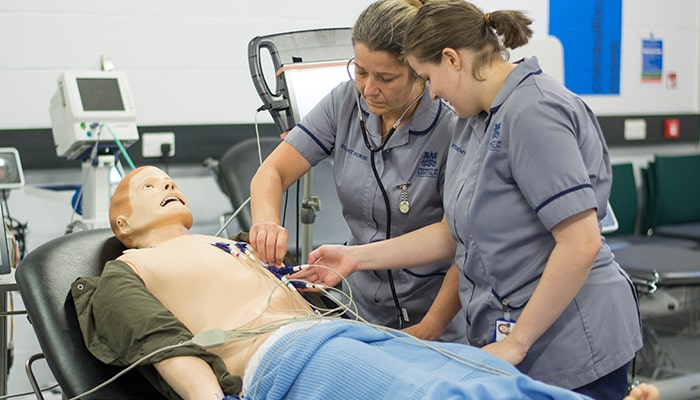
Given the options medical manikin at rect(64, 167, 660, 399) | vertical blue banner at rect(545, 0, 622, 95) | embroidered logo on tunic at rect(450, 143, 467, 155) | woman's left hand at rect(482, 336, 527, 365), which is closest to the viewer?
medical manikin at rect(64, 167, 660, 399)

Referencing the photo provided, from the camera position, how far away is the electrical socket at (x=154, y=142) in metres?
3.74

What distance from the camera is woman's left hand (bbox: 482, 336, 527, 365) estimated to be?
5.00 ft

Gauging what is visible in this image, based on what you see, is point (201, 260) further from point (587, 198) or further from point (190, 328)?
point (587, 198)

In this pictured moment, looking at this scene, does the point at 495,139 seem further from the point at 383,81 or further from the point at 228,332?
the point at 228,332

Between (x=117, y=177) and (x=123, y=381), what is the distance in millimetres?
1521

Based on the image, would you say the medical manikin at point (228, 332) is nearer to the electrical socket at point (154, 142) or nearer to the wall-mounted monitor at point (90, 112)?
the wall-mounted monitor at point (90, 112)

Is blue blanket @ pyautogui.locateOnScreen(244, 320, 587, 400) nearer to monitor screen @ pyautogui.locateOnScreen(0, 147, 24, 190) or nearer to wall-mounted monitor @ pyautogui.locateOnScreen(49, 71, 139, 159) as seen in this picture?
wall-mounted monitor @ pyautogui.locateOnScreen(49, 71, 139, 159)

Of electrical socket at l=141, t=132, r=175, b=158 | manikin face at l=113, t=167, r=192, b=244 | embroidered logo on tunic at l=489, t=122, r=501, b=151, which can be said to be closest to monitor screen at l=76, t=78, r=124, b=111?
electrical socket at l=141, t=132, r=175, b=158

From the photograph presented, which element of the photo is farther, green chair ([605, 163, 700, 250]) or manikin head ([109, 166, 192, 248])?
green chair ([605, 163, 700, 250])

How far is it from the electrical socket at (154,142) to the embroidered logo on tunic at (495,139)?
2.47 metres

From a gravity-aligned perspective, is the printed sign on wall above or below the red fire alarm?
above

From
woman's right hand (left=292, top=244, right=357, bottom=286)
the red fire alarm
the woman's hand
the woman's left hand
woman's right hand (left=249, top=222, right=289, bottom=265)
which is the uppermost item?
woman's right hand (left=249, top=222, right=289, bottom=265)

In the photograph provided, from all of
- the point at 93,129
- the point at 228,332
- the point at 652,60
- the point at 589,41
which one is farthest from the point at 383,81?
the point at 652,60

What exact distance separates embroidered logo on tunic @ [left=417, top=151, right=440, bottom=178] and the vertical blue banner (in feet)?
9.66
